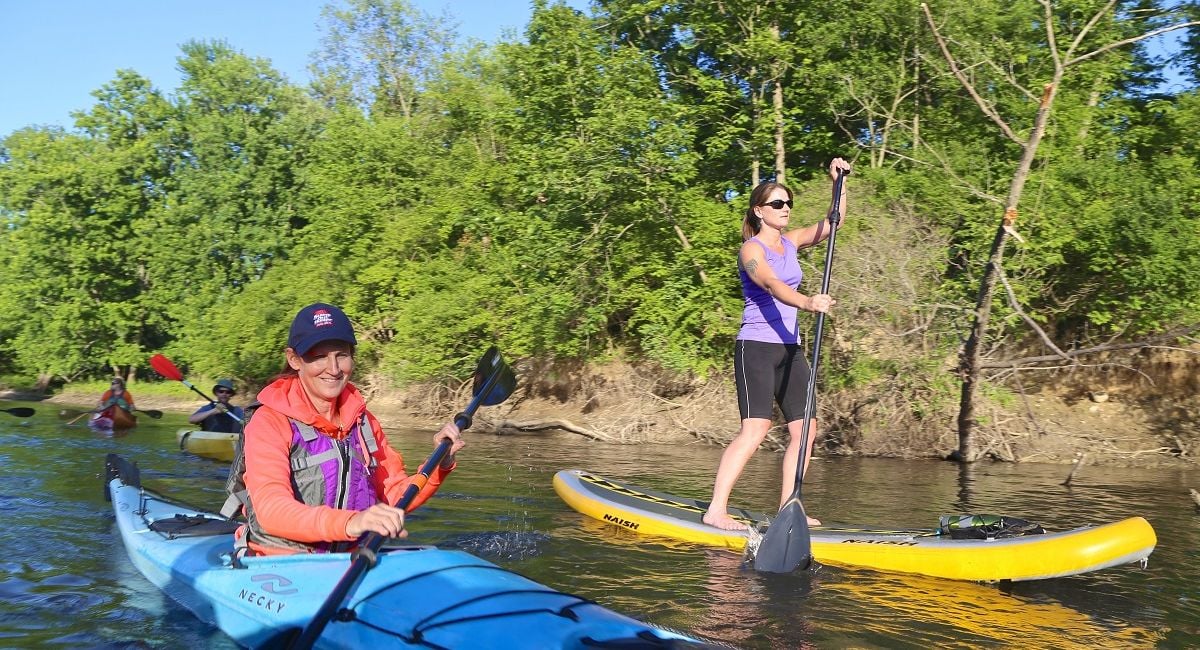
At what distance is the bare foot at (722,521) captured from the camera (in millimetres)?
5219

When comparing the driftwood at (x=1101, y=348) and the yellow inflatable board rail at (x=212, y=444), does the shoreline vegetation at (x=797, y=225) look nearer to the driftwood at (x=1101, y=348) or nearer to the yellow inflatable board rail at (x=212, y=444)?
the driftwood at (x=1101, y=348)

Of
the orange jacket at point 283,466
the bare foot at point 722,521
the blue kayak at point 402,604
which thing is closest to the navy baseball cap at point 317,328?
the orange jacket at point 283,466

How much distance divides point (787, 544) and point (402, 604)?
2305mm

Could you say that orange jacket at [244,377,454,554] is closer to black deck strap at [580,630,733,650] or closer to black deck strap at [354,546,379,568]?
black deck strap at [354,546,379,568]

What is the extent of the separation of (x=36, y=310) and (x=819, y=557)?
32457mm

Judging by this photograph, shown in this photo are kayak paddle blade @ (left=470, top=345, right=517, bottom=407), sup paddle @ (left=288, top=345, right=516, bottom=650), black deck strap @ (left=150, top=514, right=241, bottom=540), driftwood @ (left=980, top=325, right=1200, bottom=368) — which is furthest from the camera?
driftwood @ (left=980, top=325, right=1200, bottom=368)

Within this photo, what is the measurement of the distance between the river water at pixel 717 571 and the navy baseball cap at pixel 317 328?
48.4 inches

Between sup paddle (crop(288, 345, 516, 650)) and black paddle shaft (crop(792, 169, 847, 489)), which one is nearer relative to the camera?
sup paddle (crop(288, 345, 516, 650))

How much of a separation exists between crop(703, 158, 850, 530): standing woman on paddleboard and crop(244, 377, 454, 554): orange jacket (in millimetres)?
2131

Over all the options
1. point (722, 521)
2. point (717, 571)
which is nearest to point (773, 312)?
point (722, 521)

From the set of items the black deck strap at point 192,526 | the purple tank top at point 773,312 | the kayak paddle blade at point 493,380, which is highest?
the purple tank top at point 773,312

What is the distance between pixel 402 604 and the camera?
2863 mm

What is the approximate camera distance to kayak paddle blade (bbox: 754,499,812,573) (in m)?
4.54

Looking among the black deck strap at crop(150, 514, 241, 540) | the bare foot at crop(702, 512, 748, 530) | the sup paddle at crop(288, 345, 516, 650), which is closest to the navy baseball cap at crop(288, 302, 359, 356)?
the sup paddle at crop(288, 345, 516, 650)
